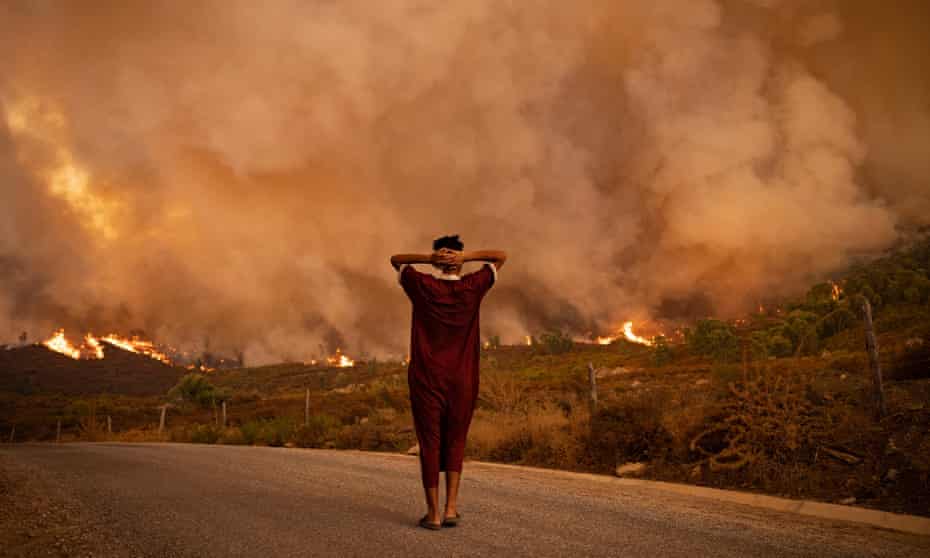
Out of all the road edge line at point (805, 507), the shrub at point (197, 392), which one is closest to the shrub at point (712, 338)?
the shrub at point (197, 392)

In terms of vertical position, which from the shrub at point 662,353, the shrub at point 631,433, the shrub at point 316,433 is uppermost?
the shrub at point 662,353

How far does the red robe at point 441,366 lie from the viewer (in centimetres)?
471

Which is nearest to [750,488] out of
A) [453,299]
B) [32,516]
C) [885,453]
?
[885,453]

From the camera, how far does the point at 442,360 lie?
4773 mm

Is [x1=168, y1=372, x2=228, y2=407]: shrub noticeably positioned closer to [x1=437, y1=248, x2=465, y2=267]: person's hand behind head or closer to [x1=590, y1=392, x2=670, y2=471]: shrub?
[x1=590, y1=392, x2=670, y2=471]: shrub

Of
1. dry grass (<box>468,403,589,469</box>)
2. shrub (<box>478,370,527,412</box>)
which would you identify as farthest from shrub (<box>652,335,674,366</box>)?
dry grass (<box>468,403,589,469</box>)

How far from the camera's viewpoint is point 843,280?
9956 cm

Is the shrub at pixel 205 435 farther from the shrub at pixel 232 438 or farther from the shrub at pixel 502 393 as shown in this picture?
the shrub at pixel 502 393

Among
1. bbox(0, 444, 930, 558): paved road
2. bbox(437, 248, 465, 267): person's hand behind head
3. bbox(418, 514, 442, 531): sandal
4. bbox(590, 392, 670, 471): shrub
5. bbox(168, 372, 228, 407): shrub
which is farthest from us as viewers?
bbox(168, 372, 228, 407): shrub

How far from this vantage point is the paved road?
13.1ft

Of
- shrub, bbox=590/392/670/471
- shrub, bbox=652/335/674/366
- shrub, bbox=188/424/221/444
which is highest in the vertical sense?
shrub, bbox=652/335/674/366

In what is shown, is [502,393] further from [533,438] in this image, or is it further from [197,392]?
[197,392]

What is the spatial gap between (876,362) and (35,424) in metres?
73.4

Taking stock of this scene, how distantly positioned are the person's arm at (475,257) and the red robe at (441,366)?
19cm
